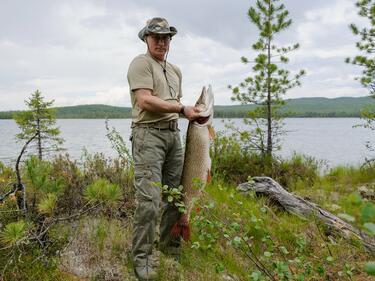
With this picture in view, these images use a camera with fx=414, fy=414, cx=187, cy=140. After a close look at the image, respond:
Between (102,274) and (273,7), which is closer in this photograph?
(102,274)

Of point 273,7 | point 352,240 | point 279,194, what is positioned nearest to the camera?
point 352,240

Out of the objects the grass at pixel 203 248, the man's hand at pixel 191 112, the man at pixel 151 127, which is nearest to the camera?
the grass at pixel 203 248

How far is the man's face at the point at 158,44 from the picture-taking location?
4.44 m

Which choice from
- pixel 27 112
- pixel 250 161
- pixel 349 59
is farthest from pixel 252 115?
pixel 27 112

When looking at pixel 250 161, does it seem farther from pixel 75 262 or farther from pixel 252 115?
pixel 75 262

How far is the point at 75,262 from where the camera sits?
443 cm

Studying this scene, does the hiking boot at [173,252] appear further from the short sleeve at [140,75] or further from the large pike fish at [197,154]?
the short sleeve at [140,75]

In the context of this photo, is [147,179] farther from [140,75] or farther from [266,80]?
[266,80]

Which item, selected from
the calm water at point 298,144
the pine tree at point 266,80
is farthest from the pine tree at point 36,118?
the pine tree at point 266,80

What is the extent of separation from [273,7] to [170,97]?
25.1 ft

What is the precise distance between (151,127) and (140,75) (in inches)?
22.2

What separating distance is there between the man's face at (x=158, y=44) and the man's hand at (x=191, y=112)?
78 centimetres

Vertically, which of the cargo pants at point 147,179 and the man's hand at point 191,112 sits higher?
the man's hand at point 191,112

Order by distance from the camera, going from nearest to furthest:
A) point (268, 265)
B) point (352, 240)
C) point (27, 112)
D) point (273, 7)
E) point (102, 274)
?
1. point (102, 274)
2. point (268, 265)
3. point (352, 240)
4. point (273, 7)
5. point (27, 112)
